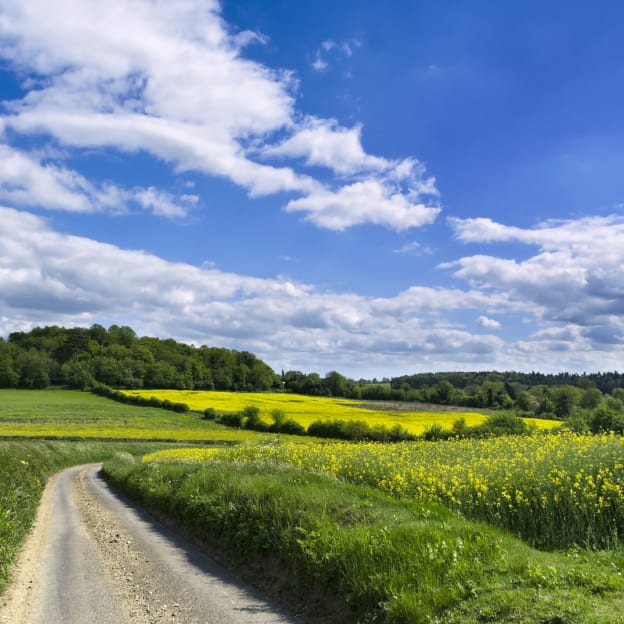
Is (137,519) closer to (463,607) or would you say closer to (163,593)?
(163,593)

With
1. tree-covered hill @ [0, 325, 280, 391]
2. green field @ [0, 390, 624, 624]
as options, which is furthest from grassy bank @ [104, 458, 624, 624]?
tree-covered hill @ [0, 325, 280, 391]

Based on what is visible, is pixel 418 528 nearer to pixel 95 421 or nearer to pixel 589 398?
pixel 95 421

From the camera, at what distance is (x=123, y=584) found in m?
10.1

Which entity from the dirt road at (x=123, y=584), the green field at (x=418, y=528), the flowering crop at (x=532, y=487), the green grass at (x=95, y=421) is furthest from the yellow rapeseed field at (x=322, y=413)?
the dirt road at (x=123, y=584)

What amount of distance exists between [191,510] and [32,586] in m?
4.71

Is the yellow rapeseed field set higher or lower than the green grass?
higher

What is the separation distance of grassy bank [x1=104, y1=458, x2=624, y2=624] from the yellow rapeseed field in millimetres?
44381

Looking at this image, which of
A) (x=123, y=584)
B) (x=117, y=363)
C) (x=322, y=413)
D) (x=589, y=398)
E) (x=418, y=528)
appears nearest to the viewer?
(x=418, y=528)

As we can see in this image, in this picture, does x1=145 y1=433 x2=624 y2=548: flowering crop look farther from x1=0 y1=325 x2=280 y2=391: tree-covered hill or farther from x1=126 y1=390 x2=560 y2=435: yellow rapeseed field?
x1=0 y1=325 x2=280 y2=391: tree-covered hill

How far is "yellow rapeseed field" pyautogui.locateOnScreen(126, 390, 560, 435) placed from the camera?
65162 millimetres

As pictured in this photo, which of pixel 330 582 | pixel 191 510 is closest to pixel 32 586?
pixel 191 510

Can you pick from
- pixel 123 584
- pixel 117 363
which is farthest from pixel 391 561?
pixel 117 363

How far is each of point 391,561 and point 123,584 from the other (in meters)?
5.48

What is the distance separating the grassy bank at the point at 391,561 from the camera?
235 inches
